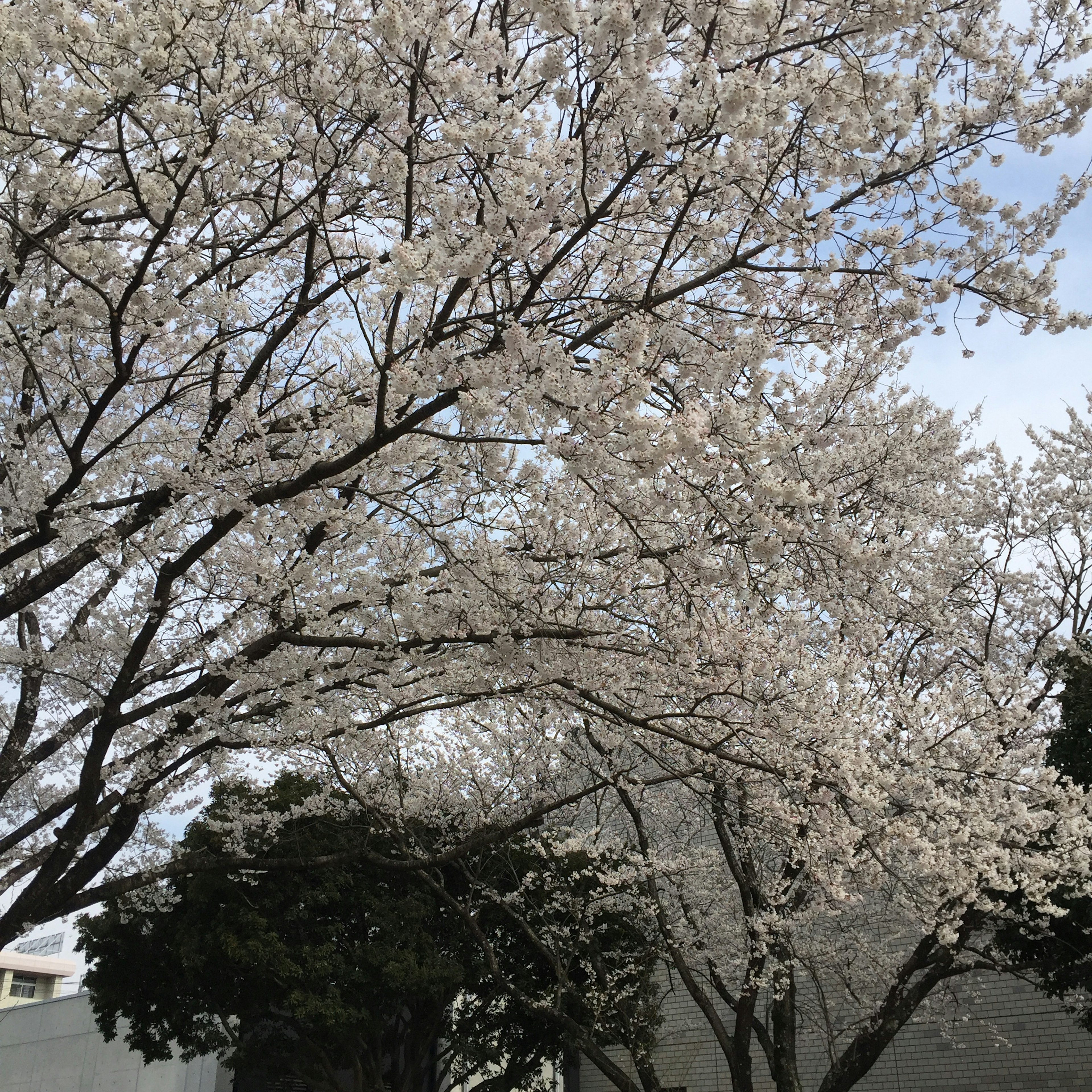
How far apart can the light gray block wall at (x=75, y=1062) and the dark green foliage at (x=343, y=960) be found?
263cm

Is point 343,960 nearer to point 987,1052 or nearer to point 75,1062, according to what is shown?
point 987,1052

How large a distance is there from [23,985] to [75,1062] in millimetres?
12623

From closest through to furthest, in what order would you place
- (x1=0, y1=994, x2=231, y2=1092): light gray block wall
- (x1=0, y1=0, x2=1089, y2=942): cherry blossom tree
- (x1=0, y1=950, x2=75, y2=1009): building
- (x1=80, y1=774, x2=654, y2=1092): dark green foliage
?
(x1=0, y1=0, x2=1089, y2=942): cherry blossom tree < (x1=80, y1=774, x2=654, y2=1092): dark green foliage < (x1=0, y1=994, x2=231, y2=1092): light gray block wall < (x1=0, y1=950, x2=75, y2=1009): building

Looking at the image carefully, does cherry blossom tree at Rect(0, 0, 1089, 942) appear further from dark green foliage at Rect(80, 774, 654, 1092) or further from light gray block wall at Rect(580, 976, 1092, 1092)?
light gray block wall at Rect(580, 976, 1092, 1092)

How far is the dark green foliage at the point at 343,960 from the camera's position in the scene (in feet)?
30.9

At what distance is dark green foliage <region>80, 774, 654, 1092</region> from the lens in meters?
9.41

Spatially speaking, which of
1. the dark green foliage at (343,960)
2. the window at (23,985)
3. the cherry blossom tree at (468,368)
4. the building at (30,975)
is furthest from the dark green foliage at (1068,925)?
the window at (23,985)

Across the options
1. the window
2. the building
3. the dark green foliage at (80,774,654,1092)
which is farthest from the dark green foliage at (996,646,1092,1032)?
the window

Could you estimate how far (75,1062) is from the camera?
1403 centimetres

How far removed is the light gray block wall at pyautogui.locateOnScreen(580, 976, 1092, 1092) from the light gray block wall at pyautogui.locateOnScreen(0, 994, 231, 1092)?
23.7 feet

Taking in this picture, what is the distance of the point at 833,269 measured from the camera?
12.6 feet

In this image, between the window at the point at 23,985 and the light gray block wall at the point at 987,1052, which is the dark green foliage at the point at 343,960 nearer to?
the light gray block wall at the point at 987,1052

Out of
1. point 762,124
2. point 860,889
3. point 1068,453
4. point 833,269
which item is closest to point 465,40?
point 762,124

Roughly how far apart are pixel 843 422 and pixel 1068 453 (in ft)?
18.3
